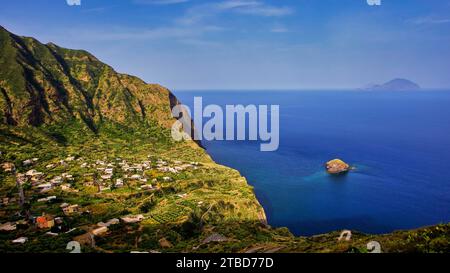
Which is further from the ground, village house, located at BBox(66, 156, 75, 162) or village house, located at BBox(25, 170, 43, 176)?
village house, located at BBox(66, 156, 75, 162)

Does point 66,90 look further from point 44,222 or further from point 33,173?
point 44,222

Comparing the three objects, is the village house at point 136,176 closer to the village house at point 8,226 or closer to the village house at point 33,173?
the village house at point 33,173

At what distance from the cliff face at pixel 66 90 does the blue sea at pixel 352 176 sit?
1086 cm

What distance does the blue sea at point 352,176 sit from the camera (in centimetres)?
2502

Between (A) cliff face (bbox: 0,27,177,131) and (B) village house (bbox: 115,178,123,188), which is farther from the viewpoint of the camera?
(A) cliff face (bbox: 0,27,177,131)

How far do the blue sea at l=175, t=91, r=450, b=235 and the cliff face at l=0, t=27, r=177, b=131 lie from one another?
1086 cm

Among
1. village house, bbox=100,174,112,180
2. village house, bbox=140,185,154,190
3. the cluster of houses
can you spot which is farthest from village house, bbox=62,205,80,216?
village house, bbox=100,174,112,180

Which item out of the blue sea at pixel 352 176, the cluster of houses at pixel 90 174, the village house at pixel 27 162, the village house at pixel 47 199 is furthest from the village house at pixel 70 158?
the blue sea at pixel 352 176

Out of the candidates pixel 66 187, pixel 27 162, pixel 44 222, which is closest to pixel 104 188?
pixel 66 187

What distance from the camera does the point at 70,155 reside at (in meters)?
30.7

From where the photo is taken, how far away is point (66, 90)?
43.8 meters

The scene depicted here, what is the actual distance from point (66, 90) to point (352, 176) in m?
35.6

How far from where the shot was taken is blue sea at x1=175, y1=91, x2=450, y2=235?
25.0 meters

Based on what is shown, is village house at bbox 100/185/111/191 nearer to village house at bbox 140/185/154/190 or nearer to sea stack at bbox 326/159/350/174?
village house at bbox 140/185/154/190
